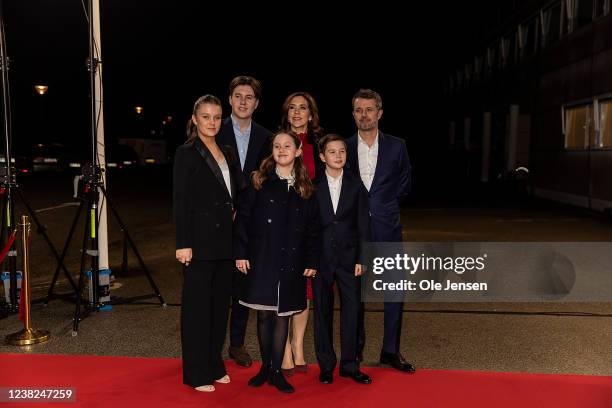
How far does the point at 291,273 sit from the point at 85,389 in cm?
148

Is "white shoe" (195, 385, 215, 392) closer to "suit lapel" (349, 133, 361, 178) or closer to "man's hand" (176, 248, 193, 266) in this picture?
"man's hand" (176, 248, 193, 266)

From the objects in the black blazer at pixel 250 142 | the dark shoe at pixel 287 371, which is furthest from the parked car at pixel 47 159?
the dark shoe at pixel 287 371

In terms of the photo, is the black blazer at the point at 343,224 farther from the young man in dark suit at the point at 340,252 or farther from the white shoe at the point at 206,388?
the white shoe at the point at 206,388

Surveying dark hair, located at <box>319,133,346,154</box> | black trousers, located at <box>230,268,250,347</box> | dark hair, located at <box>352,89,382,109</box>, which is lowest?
black trousers, located at <box>230,268,250,347</box>

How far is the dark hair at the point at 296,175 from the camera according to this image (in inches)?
154

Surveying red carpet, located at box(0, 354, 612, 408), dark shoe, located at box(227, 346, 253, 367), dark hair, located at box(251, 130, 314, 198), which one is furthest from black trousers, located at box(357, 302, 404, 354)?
dark hair, located at box(251, 130, 314, 198)

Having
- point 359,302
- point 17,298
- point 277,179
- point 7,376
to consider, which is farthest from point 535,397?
point 17,298

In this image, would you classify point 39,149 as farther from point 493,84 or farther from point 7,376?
point 7,376

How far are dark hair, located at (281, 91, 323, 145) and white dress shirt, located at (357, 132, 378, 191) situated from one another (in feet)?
0.99

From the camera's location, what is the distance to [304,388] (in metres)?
3.96

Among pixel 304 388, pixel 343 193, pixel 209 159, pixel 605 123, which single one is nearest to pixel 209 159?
pixel 209 159

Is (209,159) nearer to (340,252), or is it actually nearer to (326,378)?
(340,252)

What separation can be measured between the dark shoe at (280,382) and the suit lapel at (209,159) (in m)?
1.22

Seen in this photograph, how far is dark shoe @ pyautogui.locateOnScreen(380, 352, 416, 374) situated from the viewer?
4305 mm
